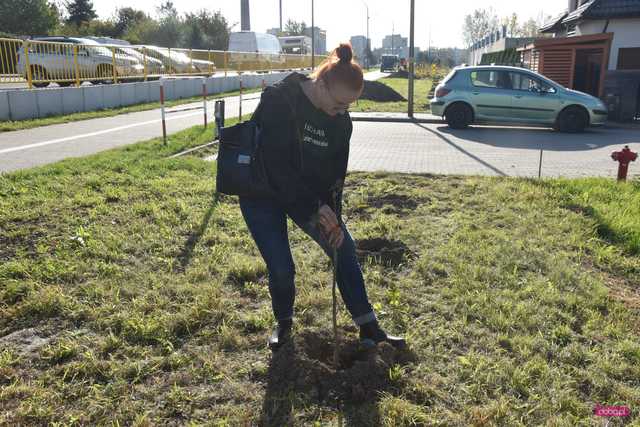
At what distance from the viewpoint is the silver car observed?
13039mm

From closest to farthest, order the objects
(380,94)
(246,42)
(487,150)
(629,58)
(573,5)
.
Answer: (487,150) → (629,58) → (380,94) → (573,5) → (246,42)

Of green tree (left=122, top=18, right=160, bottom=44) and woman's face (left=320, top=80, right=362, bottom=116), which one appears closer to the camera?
woman's face (left=320, top=80, right=362, bottom=116)

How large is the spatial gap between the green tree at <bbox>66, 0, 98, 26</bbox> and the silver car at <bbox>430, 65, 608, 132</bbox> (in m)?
52.4

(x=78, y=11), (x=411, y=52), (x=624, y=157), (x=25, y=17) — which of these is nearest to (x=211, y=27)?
(x=78, y=11)

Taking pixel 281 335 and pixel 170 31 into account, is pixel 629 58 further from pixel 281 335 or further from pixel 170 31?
pixel 170 31

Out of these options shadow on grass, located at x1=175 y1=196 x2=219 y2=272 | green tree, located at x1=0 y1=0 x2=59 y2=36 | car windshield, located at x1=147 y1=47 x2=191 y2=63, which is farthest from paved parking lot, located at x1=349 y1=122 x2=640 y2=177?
green tree, located at x1=0 y1=0 x2=59 y2=36

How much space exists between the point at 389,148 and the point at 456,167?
2.36m

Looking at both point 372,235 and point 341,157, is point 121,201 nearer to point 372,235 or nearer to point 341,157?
point 372,235

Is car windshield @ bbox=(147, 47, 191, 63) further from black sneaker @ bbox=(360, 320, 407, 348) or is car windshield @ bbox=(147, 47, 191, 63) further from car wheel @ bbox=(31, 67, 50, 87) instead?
black sneaker @ bbox=(360, 320, 407, 348)

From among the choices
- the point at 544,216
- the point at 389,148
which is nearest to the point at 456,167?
the point at 389,148

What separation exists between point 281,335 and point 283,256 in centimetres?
55

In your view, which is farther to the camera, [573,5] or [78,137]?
[573,5]

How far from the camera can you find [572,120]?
13172mm

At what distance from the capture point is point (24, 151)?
357 inches
